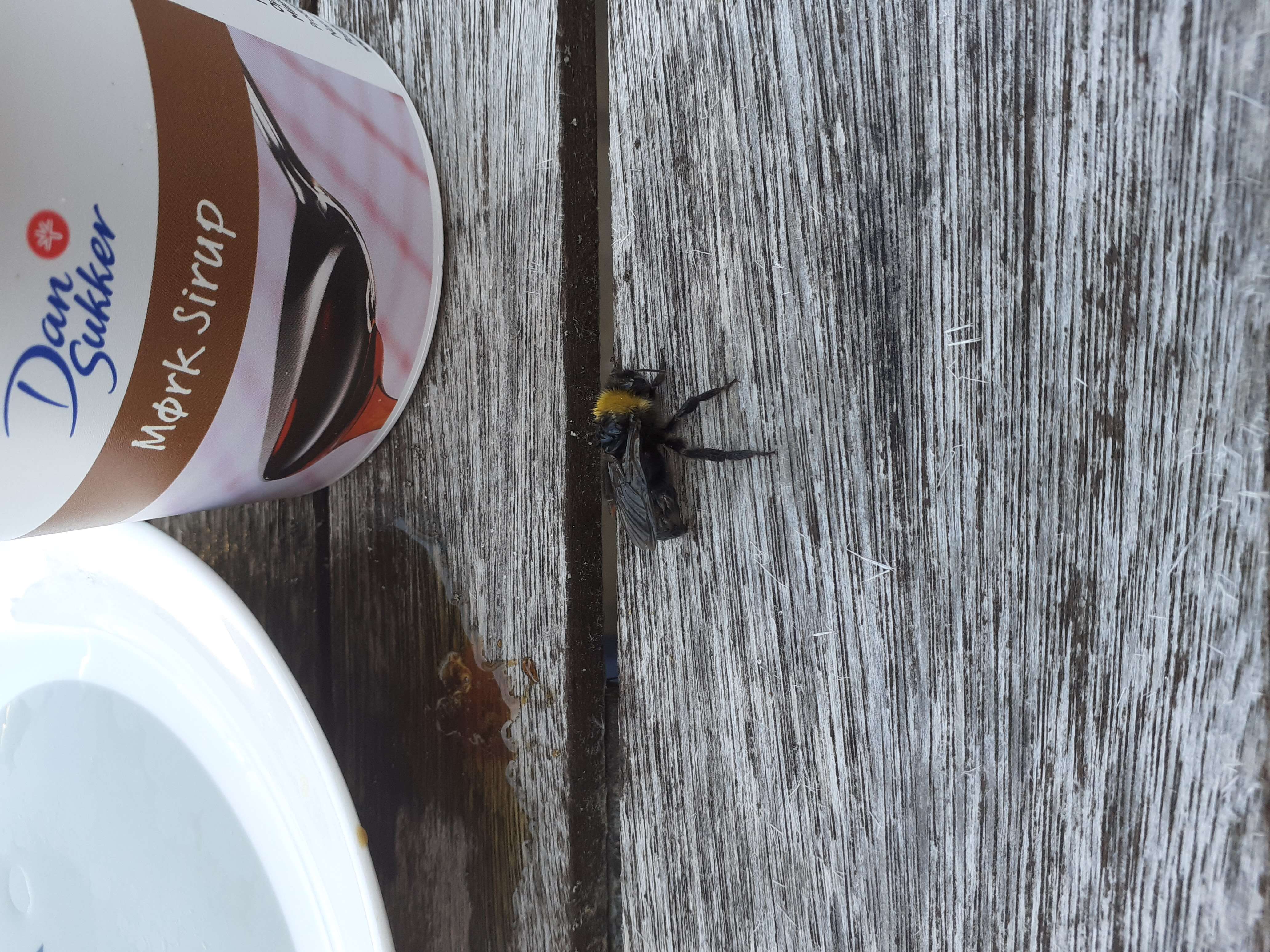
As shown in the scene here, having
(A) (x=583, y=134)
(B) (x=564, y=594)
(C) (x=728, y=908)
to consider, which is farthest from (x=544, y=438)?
(C) (x=728, y=908)

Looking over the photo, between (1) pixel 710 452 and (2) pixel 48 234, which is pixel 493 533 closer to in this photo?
(1) pixel 710 452

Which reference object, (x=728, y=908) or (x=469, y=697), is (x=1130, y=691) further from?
(x=469, y=697)

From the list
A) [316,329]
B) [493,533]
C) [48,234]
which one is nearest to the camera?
[48,234]

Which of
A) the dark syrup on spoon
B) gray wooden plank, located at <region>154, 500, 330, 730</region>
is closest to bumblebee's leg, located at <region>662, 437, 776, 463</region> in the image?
the dark syrup on spoon

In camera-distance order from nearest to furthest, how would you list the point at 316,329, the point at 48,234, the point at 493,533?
the point at 48,234 → the point at 316,329 → the point at 493,533

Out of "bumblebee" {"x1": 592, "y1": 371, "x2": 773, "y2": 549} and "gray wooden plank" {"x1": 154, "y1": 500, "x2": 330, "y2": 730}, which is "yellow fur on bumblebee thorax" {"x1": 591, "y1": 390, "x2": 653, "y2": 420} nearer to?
"bumblebee" {"x1": 592, "y1": 371, "x2": 773, "y2": 549}

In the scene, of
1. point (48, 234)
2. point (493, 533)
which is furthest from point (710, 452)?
point (48, 234)
